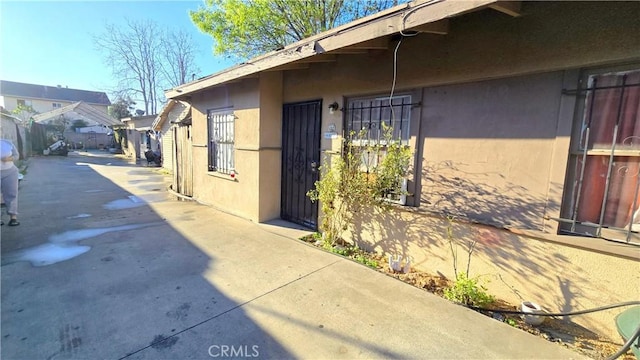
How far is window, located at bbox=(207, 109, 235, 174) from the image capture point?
6.47 meters

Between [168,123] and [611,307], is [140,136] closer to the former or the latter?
[168,123]

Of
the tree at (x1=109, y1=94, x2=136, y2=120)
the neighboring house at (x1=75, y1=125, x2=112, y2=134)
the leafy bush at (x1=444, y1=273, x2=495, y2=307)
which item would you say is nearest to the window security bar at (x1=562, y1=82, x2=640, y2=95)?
the leafy bush at (x1=444, y1=273, x2=495, y2=307)

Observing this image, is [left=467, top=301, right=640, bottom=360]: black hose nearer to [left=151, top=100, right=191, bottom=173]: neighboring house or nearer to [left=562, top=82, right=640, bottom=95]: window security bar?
[left=562, top=82, right=640, bottom=95]: window security bar

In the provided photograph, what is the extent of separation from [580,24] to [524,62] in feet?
1.48

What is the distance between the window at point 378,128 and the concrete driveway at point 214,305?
55.9 inches

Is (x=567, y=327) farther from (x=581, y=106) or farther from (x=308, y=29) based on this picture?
(x=308, y=29)

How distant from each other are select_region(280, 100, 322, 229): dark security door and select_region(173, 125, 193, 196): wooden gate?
3865mm

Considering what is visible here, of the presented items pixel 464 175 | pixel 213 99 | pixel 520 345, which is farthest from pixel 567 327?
pixel 213 99

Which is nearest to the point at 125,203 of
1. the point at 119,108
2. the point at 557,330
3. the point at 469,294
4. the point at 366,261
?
the point at 366,261

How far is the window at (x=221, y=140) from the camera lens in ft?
21.2

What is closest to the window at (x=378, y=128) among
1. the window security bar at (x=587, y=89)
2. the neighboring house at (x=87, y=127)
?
the window security bar at (x=587, y=89)

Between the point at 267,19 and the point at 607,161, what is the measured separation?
941 centimetres

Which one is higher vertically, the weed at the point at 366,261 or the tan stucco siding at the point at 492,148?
the tan stucco siding at the point at 492,148

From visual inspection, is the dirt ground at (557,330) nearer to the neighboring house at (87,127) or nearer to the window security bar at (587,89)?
the window security bar at (587,89)
